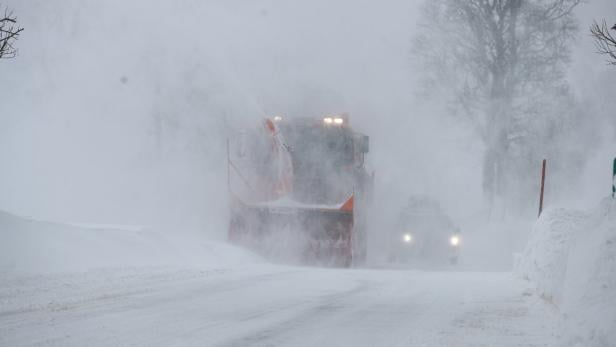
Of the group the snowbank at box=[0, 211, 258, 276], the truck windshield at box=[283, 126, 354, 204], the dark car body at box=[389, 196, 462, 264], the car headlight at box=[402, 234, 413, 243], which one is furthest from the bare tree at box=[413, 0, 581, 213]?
the snowbank at box=[0, 211, 258, 276]

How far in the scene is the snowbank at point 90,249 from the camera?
1045 cm

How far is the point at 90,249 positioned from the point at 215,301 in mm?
4009

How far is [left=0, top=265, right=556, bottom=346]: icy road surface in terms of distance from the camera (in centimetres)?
643

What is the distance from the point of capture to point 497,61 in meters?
27.6

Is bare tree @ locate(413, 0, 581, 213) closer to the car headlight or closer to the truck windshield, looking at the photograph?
the car headlight

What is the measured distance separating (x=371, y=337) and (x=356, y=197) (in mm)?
10203

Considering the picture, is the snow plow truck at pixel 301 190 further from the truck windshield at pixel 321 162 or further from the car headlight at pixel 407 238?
the car headlight at pixel 407 238

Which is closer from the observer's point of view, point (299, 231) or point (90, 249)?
point (90, 249)

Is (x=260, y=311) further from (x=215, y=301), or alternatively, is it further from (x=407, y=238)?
(x=407, y=238)

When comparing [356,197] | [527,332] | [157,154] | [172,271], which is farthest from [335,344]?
[157,154]

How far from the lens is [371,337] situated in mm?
6602

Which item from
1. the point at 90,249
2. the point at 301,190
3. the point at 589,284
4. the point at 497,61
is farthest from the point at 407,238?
the point at 589,284

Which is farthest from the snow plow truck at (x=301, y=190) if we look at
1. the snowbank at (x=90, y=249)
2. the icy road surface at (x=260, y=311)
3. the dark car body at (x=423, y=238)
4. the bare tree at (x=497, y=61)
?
the bare tree at (x=497, y=61)

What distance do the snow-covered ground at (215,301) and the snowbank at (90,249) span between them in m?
0.03
